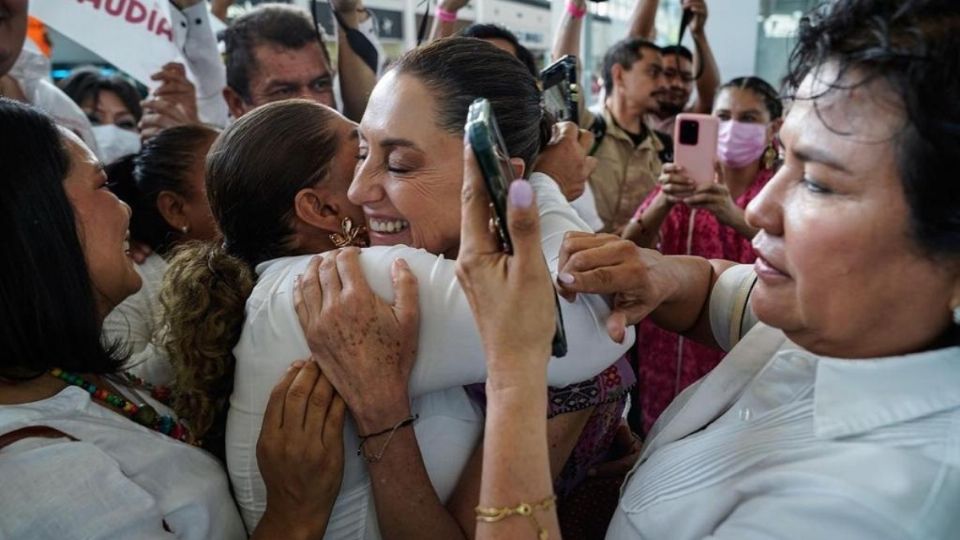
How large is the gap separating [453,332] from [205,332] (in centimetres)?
48

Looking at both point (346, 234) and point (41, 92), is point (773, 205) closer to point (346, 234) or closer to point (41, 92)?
point (346, 234)

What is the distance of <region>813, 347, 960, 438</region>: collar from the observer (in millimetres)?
893

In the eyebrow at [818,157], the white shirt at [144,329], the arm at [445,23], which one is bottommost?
the white shirt at [144,329]

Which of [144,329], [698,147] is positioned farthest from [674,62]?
[144,329]

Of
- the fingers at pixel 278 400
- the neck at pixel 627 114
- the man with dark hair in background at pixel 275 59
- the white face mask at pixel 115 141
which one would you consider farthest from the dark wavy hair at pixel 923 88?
the white face mask at pixel 115 141

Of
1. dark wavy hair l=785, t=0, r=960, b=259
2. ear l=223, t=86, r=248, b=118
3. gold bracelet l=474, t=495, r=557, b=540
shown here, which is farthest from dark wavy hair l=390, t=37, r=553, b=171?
ear l=223, t=86, r=248, b=118

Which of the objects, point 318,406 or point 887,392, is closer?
point 887,392

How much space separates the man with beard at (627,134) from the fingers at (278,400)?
2653mm

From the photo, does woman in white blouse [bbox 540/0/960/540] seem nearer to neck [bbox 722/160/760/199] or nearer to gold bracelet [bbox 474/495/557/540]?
gold bracelet [bbox 474/495/557/540]

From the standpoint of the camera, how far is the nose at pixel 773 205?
100cm

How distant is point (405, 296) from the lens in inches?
43.9

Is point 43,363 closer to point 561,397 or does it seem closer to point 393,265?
point 393,265

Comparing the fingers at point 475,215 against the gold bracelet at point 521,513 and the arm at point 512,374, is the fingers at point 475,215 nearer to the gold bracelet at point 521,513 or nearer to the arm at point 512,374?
the arm at point 512,374

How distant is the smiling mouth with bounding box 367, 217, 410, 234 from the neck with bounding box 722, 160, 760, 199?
2.13 metres
